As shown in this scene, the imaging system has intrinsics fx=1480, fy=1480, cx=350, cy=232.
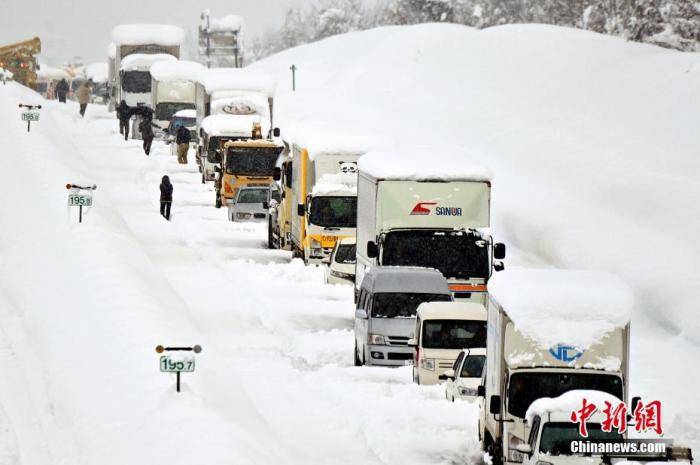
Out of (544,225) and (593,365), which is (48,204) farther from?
(593,365)

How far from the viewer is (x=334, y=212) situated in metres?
37.7

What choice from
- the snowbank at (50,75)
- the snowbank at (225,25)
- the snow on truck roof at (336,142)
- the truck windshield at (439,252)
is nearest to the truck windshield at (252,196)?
the snow on truck roof at (336,142)

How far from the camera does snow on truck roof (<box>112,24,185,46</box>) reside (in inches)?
3100

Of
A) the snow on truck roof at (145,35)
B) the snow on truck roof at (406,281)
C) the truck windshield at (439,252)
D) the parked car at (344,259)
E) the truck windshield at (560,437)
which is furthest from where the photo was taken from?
the snow on truck roof at (145,35)

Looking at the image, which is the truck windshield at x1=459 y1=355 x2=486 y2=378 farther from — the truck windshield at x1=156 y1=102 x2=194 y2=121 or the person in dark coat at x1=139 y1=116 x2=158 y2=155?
the truck windshield at x1=156 y1=102 x2=194 y2=121

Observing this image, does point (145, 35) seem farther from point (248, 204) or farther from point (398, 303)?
point (398, 303)

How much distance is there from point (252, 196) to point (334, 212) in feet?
34.3

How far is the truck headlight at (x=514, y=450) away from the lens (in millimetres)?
18906

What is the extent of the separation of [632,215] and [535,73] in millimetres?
30666

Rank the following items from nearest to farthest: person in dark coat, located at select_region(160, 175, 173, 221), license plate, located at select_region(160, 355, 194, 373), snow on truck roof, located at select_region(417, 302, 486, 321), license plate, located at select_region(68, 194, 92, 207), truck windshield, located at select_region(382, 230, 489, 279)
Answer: license plate, located at select_region(160, 355, 194, 373), snow on truck roof, located at select_region(417, 302, 486, 321), truck windshield, located at select_region(382, 230, 489, 279), license plate, located at select_region(68, 194, 92, 207), person in dark coat, located at select_region(160, 175, 173, 221)

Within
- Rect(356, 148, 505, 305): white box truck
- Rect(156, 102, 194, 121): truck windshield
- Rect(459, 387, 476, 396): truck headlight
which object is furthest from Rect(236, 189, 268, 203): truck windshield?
Rect(459, 387, 476, 396): truck headlight

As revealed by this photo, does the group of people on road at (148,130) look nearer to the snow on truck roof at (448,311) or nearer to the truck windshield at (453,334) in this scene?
the snow on truck roof at (448,311)

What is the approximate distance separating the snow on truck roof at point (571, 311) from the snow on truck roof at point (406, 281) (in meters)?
8.27

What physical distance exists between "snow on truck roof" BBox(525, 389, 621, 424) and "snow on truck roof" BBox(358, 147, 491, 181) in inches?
485
